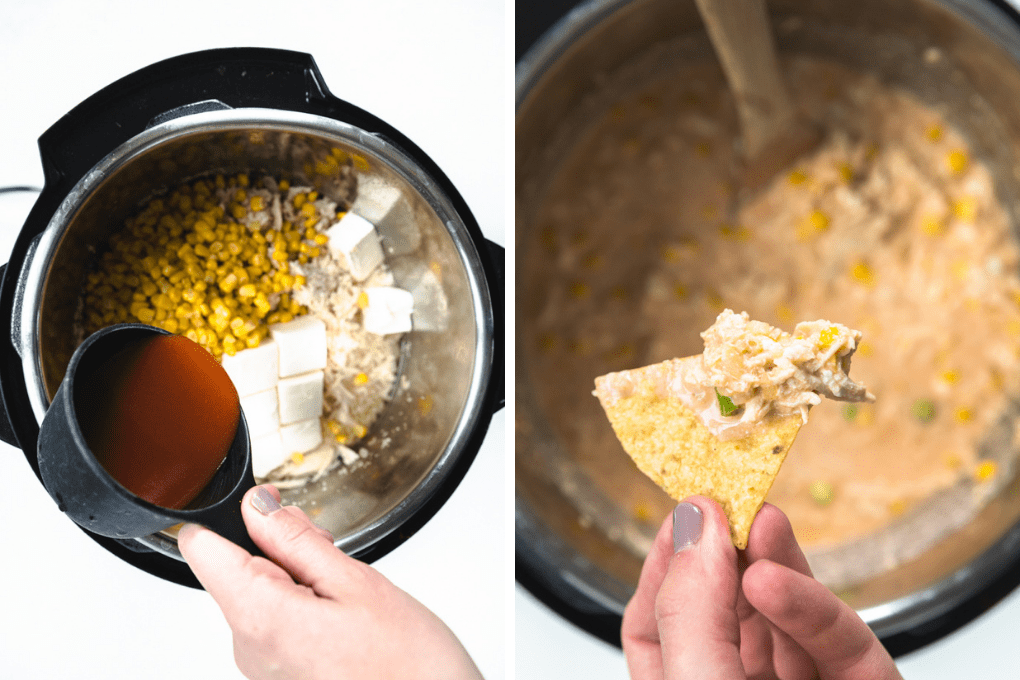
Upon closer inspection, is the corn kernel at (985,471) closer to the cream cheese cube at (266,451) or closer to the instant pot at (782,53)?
the instant pot at (782,53)

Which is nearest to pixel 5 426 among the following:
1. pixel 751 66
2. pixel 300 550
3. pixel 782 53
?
pixel 300 550

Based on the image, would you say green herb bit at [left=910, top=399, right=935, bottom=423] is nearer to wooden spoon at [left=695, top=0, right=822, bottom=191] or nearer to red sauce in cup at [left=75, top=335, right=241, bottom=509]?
wooden spoon at [left=695, top=0, right=822, bottom=191]

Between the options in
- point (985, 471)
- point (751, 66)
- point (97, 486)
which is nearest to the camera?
point (97, 486)

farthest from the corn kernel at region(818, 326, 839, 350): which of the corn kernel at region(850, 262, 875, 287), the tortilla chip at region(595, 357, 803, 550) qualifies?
the corn kernel at region(850, 262, 875, 287)

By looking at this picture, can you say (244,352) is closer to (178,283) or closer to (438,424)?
(178,283)

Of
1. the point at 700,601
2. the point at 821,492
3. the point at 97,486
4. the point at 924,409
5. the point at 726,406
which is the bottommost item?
the point at 821,492

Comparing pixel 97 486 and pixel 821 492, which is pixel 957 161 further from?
pixel 97 486

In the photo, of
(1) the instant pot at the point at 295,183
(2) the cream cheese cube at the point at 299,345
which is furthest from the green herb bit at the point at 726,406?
(2) the cream cheese cube at the point at 299,345
